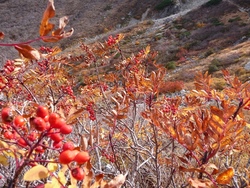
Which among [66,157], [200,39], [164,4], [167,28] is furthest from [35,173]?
[164,4]

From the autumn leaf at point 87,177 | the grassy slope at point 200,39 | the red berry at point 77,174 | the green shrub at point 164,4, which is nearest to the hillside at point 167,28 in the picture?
the grassy slope at point 200,39

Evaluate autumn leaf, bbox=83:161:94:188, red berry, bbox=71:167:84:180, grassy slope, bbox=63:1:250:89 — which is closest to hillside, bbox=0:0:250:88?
grassy slope, bbox=63:1:250:89

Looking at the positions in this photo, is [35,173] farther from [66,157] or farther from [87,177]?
[87,177]

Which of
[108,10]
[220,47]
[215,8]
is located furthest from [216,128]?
[108,10]

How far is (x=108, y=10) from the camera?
2841cm

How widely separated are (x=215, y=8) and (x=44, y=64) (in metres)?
21.0

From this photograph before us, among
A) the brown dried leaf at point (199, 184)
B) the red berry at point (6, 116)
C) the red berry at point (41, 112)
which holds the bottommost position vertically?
the brown dried leaf at point (199, 184)

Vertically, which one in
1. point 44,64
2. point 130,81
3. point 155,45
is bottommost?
point 155,45

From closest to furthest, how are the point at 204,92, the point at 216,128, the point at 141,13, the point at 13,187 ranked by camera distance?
the point at 13,187 < the point at 216,128 < the point at 204,92 < the point at 141,13

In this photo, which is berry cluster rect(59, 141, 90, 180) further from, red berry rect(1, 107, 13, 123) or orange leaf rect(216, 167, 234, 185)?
orange leaf rect(216, 167, 234, 185)

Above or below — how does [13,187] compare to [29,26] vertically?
above

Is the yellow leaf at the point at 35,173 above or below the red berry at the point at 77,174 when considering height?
above

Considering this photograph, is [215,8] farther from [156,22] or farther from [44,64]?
[44,64]

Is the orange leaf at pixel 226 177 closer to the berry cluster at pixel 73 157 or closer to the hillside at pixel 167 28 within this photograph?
the berry cluster at pixel 73 157
